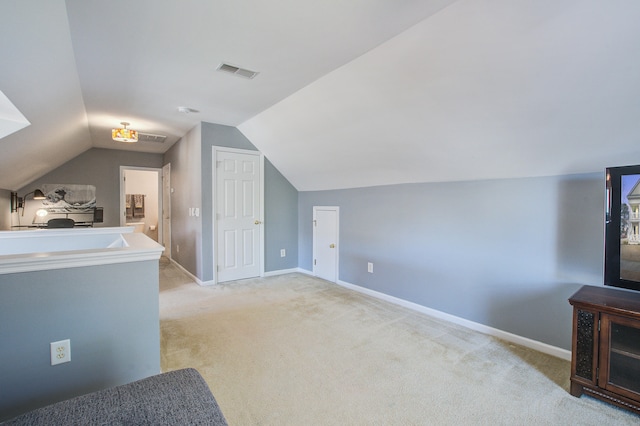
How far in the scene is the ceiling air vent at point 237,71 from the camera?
2477 millimetres

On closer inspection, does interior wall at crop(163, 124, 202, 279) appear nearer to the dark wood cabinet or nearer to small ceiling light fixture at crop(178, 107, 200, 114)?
small ceiling light fixture at crop(178, 107, 200, 114)

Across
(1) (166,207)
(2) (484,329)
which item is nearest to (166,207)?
(1) (166,207)

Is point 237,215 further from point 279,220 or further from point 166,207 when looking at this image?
point 166,207

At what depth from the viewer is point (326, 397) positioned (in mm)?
1838

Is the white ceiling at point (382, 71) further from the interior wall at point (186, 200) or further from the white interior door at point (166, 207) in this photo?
the white interior door at point (166, 207)

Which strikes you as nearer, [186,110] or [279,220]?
[186,110]

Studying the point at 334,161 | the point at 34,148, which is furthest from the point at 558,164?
the point at 34,148

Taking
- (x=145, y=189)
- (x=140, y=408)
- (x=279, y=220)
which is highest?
(x=145, y=189)

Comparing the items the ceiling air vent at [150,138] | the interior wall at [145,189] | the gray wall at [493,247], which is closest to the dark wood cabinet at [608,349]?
the gray wall at [493,247]

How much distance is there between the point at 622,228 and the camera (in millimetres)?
1890

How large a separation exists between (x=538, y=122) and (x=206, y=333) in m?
3.11

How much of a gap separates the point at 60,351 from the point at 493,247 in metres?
3.15

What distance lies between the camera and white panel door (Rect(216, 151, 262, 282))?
14.2ft

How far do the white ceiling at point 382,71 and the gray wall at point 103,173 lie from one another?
8.62 feet
